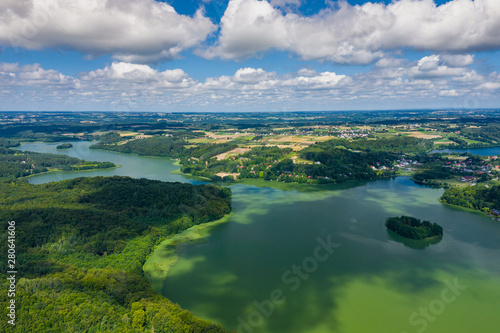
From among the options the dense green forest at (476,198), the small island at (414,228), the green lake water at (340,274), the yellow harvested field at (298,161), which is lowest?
the green lake water at (340,274)

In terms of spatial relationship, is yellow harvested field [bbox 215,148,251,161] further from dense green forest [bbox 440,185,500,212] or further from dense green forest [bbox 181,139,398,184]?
dense green forest [bbox 440,185,500,212]

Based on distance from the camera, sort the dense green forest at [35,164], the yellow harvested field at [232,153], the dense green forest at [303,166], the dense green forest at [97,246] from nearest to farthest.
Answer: the dense green forest at [97,246] < the dense green forest at [303,166] < the dense green forest at [35,164] < the yellow harvested field at [232,153]

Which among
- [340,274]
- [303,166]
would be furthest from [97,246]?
[303,166]

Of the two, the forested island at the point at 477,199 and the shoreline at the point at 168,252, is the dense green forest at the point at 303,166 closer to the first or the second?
the forested island at the point at 477,199

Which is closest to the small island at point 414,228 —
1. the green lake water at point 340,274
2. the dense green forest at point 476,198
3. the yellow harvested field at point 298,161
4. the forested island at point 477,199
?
the green lake water at point 340,274

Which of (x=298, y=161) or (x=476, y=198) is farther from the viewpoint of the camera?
(x=298, y=161)

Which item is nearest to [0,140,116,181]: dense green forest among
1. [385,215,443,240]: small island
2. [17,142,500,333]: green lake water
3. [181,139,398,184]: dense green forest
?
[181,139,398,184]: dense green forest

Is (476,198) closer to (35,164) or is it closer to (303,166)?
(303,166)
